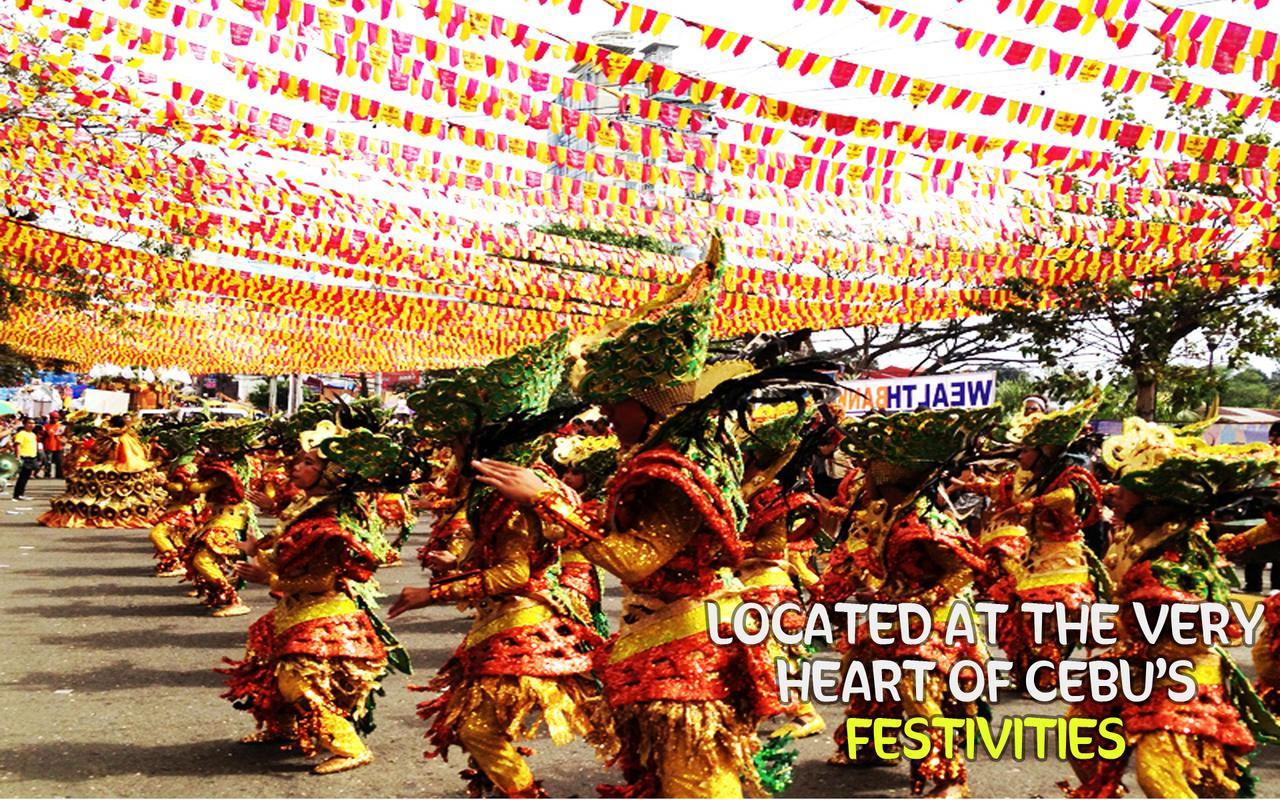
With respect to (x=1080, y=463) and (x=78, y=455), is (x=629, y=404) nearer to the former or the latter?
(x=1080, y=463)

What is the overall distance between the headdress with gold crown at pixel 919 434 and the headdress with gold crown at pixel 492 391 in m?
1.63

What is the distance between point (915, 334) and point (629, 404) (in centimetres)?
2472

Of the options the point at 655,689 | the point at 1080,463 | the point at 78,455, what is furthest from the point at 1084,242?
the point at 78,455

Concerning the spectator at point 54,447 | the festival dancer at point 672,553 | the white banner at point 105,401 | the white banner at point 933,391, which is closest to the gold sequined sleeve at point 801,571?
the white banner at point 933,391

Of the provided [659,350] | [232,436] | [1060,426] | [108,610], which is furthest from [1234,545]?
[108,610]

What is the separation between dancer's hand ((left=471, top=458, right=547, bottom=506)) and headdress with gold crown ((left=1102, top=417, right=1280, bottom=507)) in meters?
2.79

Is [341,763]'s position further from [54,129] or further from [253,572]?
[54,129]

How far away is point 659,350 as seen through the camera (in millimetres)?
4391

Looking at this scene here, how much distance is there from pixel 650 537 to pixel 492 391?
162 cm

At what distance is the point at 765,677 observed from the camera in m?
4.32

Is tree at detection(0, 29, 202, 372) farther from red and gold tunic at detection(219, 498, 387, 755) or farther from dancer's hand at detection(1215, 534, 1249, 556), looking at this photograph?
dancer's hand at detection(1215, 534, 1249, 556)

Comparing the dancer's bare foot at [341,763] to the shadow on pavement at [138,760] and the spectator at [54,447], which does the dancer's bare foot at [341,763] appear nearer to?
the shadow on pavement at [138,760]

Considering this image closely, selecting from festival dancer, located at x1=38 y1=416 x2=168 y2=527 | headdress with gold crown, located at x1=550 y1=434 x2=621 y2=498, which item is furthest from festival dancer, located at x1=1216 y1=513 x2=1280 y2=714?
festival dancer, located at x1=38 y1=416 x2=168 y2=527

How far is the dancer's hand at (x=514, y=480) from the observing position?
14.3 ft
